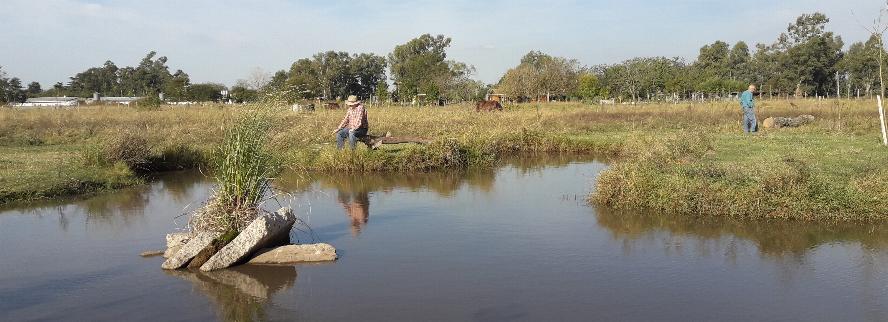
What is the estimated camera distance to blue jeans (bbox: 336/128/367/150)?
1470cm

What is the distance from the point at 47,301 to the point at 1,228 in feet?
12.9

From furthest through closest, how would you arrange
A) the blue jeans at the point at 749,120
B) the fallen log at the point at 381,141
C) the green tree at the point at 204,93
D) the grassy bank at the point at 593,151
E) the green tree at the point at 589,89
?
the green tree at the point at 204,93
the green tree at the point at 589,89
the blue jeans at the point at 749,120
the fallen log at the point at 381,141
the grassy bank at the point at 593,151

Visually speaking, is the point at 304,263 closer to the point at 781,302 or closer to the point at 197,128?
the point at 781,302

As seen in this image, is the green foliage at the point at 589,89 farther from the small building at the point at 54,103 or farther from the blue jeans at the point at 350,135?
the blue jeans at the point at 350,135

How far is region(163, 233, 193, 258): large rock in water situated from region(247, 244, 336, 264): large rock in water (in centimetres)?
85

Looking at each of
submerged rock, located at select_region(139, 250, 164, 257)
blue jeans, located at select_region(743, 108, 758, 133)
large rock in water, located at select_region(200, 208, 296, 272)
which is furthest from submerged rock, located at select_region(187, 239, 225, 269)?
blue jeans, located at select_region(743, 108, 758, 133)

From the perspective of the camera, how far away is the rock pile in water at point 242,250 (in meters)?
7.01

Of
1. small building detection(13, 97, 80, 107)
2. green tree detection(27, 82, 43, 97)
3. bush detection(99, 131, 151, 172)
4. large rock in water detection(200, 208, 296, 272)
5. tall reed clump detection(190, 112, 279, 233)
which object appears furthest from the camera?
green tree detection(27, 82, 43, 97)

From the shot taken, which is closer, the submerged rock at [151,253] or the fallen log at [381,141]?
the submerged rock at [151,253]

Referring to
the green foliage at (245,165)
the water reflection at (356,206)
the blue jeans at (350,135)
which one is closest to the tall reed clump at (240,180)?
the green foliage at (245,165)

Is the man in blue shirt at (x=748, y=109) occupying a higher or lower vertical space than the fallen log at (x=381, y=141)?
higher

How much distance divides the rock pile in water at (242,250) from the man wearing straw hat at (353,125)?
281 inches

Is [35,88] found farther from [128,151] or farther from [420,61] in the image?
[128,151]

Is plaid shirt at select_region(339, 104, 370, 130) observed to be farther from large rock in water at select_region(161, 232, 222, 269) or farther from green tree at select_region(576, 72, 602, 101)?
green tree at select_region(576, 72, 602, 101)
